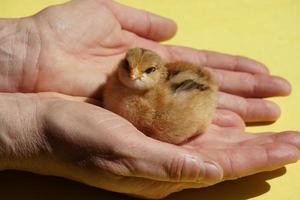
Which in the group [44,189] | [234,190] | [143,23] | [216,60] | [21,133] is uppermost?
[143,23]

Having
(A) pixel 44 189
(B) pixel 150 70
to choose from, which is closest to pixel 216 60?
(B) pixel 150 70

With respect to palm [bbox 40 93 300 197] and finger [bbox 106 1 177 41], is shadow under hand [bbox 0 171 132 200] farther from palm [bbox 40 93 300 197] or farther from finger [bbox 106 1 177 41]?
finger [bbox 106 1 177 41]

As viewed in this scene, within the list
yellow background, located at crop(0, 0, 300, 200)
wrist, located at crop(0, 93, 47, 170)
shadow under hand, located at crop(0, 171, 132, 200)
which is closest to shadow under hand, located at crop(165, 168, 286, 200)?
yellow background, located at crop(0, 0, 300, 200)

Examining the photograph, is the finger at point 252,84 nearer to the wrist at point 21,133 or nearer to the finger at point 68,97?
the finger at point 68,97

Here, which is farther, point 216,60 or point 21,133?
point 216,60

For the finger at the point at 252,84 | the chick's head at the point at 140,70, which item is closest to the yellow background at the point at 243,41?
the finger at the point at 252,84

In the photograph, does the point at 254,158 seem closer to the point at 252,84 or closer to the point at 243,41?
the point at 252,84

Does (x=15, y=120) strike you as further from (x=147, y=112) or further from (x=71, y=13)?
(x=71, y=13)
